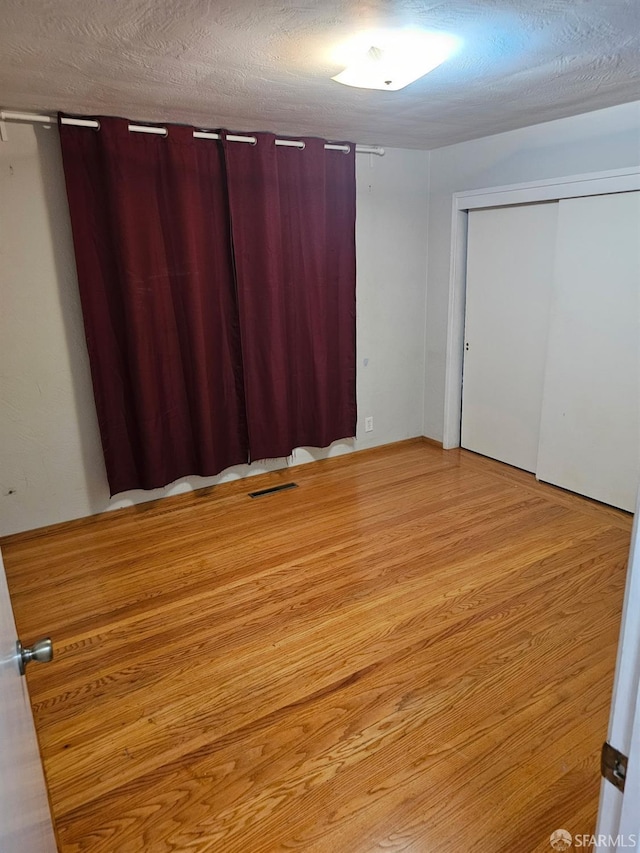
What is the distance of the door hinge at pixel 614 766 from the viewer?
739 millimetres

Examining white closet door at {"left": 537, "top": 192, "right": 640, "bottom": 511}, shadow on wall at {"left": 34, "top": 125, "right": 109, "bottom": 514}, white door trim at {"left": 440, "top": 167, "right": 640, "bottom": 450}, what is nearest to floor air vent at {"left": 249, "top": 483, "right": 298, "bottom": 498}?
shadow on wall at {"left": 34, "top": 125, "right": 109, "bottom": 514}

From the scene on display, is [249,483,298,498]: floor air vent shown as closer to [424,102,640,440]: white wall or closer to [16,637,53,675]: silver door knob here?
[424,102,640,440]: white wall

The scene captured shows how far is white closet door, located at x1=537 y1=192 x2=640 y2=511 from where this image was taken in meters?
3.19

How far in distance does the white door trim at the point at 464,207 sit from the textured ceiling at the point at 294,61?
0.40 meters

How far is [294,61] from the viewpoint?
221cm

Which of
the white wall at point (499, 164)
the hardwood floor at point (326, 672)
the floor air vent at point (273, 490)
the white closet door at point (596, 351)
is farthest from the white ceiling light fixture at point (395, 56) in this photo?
the floor air vent at point (273, 490)

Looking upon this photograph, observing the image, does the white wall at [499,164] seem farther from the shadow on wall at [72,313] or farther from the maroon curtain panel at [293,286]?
the shadow on wall at [72,313]

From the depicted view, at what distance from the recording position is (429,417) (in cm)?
482

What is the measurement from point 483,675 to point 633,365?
2129 mm

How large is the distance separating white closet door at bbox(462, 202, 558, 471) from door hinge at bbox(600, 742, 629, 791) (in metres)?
3.38

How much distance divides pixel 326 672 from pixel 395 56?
245 centimetres

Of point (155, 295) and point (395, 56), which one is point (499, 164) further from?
point (155, 295)

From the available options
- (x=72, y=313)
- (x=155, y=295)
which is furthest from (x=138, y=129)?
(x=72, y=313)

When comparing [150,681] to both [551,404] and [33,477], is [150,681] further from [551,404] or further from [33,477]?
[551,404]
